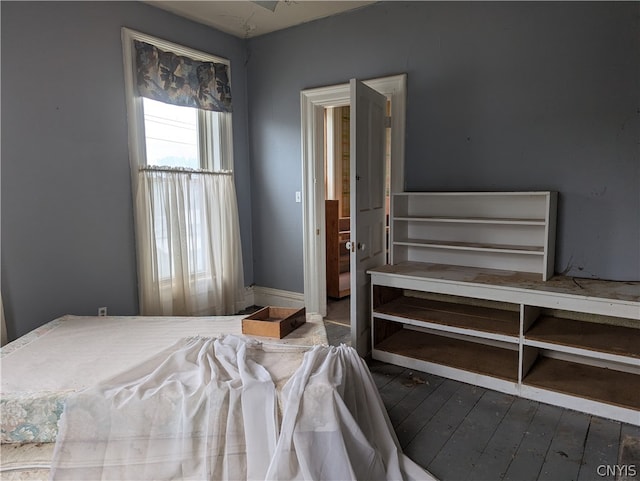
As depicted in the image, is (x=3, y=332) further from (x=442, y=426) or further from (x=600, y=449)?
(x=600, y=449)

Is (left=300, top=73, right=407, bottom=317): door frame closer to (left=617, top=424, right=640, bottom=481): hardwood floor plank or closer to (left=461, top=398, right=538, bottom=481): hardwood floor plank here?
(left=461, top=398, right=538, bottom=481): hardwood floor plank

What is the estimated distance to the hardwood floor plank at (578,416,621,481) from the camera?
1848mm

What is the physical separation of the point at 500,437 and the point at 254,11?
11.7ft

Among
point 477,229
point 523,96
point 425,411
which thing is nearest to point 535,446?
point 425,411

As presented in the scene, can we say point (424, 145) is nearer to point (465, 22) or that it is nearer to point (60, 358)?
point (465, 22)

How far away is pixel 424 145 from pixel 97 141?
2.45m

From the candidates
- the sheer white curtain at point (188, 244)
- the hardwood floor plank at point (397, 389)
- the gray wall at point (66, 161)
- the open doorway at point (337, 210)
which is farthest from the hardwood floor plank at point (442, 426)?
the gray wall at point (66, 161)

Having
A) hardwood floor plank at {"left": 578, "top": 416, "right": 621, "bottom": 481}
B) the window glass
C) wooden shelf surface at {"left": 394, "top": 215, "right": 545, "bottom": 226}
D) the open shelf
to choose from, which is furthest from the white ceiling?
hardwood floor plank at {"left": 578, "top": 416, "right": 621, "bottom": 481}

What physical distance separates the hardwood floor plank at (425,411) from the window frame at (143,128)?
2.57 metres

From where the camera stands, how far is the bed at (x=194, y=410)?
161 centimetres

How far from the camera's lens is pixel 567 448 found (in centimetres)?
204

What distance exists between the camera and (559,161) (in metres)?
2.75

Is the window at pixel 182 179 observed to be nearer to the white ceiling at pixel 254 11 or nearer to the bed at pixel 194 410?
the white ceiling at pixel 254 11

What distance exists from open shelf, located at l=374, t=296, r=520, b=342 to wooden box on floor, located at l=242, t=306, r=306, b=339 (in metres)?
0.79
